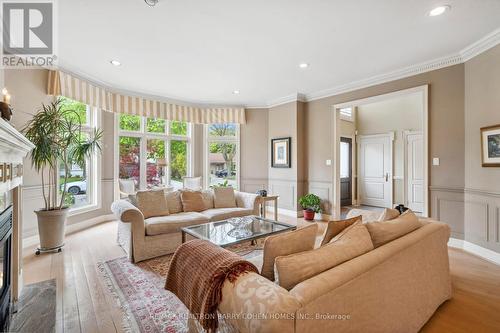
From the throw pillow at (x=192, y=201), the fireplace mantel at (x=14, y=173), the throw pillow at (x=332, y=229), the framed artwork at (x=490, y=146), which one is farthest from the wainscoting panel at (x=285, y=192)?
the fireplace mantel at (x=14, y=173)

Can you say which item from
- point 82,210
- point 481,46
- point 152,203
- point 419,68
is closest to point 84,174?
point 82,210

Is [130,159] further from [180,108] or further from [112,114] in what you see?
[180,108]

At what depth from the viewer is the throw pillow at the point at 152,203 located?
11.7 feet

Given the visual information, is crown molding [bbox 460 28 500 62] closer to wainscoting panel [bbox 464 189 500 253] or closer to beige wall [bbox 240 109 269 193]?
wainscoting panel [bbox 464 189 500 253]

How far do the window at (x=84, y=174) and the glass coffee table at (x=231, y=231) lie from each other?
2802 mm

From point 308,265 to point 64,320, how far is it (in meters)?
2.05

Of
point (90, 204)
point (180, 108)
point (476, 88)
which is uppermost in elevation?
point (180, 108)

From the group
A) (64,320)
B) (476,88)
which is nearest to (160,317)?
(64,320)

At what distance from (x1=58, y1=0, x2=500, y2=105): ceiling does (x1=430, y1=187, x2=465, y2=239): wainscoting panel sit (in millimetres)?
2027

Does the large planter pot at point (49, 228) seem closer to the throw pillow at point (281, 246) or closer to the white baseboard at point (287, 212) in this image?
the throw pillow at point (281, 246)

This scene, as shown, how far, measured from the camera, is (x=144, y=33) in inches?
114

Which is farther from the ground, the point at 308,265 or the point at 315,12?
the point at 315,12

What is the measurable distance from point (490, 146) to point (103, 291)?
4.79 metres
